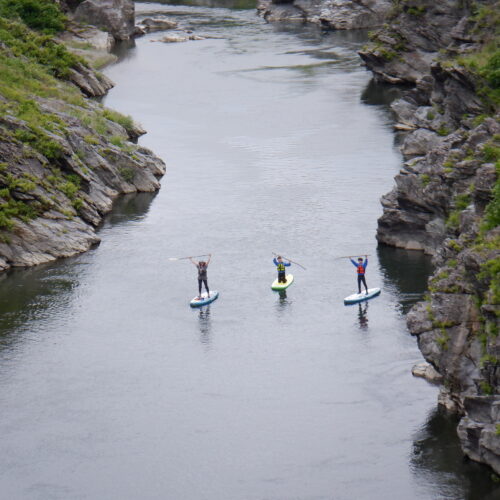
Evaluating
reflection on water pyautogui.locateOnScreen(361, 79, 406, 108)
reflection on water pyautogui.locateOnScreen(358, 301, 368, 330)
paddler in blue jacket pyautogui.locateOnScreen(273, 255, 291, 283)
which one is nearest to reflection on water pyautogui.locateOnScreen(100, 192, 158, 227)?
paddler in blue jacket pyautogui.locateOnScreen(273, 255, 291, 283)

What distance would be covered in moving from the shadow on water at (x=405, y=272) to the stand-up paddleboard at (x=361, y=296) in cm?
179

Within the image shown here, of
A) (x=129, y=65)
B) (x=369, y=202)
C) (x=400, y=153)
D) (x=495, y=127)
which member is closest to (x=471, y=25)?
(x=400, y=153)

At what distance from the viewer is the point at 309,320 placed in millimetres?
76438

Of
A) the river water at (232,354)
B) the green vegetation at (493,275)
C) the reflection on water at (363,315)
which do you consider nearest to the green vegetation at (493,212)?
the green vegetation at (493,275)

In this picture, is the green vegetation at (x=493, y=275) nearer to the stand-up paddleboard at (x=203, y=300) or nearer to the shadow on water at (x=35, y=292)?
the stand-up paddleboard at (x=203, y=300)

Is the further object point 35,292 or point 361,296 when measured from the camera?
point 35,292

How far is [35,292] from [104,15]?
401 ft

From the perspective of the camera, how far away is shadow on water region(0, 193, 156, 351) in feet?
255

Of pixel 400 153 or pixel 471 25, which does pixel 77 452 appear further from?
pixel 471 25

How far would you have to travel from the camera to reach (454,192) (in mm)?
79875

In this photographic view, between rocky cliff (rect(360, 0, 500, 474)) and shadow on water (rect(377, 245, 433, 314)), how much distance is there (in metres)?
1.11

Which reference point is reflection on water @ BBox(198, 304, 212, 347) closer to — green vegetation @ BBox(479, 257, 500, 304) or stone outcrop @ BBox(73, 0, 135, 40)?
green vegetation @ BBox(479, 257, 500, 304)

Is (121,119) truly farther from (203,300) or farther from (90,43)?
(90,43)

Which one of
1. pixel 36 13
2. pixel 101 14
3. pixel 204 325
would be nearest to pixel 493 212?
pixel 204 325
